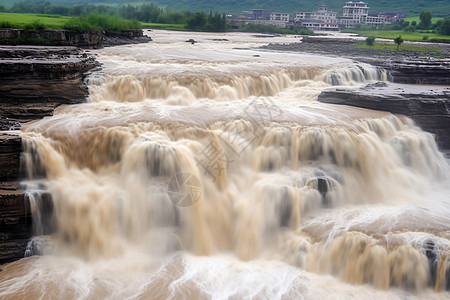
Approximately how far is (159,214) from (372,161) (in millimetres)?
7595

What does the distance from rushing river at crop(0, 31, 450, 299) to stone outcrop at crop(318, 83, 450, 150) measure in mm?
600

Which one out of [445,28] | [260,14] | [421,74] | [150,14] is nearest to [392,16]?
[260,14]

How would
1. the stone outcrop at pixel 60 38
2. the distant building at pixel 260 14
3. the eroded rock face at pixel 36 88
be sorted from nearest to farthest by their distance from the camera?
the eroded rock face at pixel 36 88 → the stone outcrop at pixel 60 38 → the distant building at pixel 260 14

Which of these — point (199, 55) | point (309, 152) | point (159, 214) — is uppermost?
point (199, 55)

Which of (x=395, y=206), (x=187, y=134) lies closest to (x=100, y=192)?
(x=187, y=134)

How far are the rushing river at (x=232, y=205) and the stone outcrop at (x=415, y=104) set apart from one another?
600 mm

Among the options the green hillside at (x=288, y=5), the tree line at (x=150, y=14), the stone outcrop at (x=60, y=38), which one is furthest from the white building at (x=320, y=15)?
the stone outcrop at (x=60, y=38)

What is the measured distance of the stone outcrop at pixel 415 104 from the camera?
19.7m

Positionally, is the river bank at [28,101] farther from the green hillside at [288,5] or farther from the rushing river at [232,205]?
the green hillside at [288,5]

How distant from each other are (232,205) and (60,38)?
21616 millimetres

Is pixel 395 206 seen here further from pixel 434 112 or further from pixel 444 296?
pixel 434 112

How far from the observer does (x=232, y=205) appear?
48.3 feet

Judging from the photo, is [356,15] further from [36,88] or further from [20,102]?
[20,102]

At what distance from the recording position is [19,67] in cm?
1834
